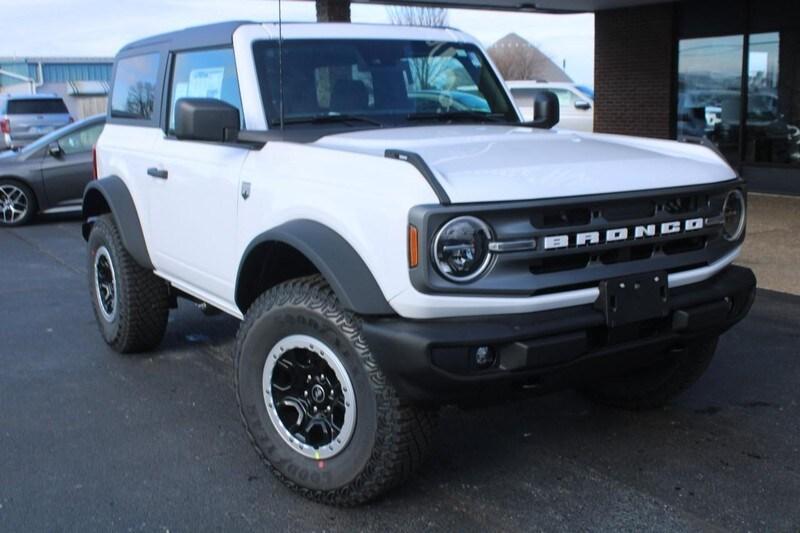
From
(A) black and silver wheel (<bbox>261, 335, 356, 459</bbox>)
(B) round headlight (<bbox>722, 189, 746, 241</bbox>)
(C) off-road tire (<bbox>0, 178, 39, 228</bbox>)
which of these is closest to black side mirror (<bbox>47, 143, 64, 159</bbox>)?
(C) off-road tire (<bbox>0, 178, 39, 228</bbox>)

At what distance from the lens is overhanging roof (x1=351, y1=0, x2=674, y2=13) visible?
14.1 metres

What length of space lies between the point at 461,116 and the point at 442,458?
1.81m

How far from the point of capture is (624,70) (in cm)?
1527

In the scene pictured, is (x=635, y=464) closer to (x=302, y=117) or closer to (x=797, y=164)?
(x=302, y=117)

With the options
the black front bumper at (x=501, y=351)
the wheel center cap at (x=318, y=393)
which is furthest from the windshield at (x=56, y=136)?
the black front bumper at (x=501, y=351)

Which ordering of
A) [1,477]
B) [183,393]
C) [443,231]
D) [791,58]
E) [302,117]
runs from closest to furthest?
1. [443,231]
2. [1,477]
3. [302,117]
4. [183,393]
5. [791,58]

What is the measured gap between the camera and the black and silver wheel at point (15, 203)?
12.9m

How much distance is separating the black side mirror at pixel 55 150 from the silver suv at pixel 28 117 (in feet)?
30.8

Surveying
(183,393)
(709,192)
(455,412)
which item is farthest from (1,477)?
(709,192)

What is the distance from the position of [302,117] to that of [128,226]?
1590mm

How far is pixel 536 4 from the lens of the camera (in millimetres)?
14656

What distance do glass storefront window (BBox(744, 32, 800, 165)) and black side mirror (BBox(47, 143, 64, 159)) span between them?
1004cm

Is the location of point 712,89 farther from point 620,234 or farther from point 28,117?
point 28,117

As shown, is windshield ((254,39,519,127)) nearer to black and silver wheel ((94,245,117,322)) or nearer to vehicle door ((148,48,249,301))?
vehicle door ((148,48,249,301))
